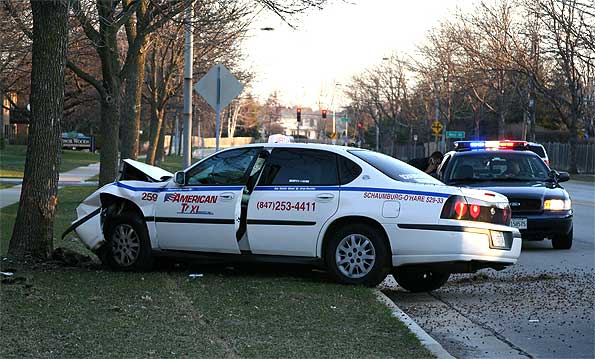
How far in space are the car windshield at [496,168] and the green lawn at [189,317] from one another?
18.1 ft

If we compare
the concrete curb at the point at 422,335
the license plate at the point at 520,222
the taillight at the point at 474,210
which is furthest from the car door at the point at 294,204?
the license plate at the point at 520,222

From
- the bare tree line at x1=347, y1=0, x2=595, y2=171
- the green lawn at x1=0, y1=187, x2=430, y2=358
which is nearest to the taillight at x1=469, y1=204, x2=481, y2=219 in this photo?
the green lawn at x1=0, y1=187, x2=430, y2=358

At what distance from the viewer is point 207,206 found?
9.52 m

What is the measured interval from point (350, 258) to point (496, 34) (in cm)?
4196

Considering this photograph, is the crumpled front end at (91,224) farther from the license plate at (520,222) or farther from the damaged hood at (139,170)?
the license plate at (520,222)

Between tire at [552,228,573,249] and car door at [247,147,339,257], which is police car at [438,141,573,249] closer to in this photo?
tire at [552,228,573,249]

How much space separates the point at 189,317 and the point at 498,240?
3.51 m

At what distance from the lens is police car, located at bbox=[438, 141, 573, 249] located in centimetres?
1338

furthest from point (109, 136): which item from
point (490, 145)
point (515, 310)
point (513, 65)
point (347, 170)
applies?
point (513, 65)

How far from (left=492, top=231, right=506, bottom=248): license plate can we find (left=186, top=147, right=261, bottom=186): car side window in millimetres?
2728

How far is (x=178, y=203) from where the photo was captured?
382 inches

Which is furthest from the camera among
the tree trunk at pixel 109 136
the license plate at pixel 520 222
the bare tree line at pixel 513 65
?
the bare tree line at pixel 513 65

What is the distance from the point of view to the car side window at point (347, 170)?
9.23m

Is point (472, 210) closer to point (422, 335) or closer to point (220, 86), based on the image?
point (422, 335)
